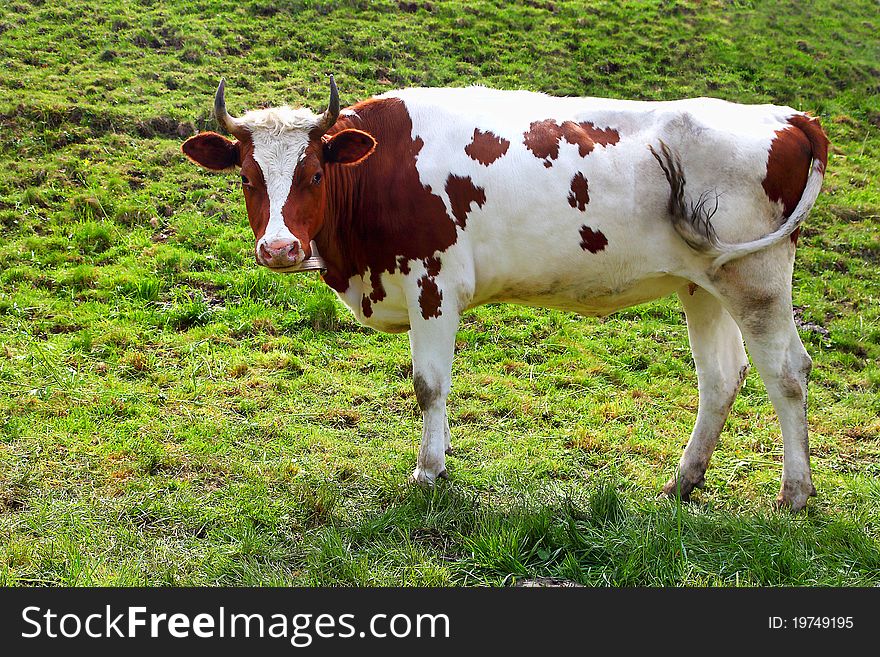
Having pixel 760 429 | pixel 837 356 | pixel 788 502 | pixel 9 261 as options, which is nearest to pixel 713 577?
pixel 788 502

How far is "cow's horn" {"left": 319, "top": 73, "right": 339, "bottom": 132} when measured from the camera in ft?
19.5

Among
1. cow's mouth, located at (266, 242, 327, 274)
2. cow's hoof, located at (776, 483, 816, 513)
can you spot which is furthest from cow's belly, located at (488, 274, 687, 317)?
cow's hoof, located at (776, 483, 816, 513)

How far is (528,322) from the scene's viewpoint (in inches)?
415

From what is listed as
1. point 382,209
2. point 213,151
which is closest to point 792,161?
point 382,209

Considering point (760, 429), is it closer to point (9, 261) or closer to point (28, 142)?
point (9, 261)

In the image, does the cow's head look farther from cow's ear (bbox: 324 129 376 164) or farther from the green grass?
the green grass

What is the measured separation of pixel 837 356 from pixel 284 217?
6.84 metres

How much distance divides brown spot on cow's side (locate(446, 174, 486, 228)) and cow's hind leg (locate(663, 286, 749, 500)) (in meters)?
1.79

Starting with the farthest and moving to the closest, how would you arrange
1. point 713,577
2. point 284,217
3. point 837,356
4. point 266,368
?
1. point 837,356
2. point 266,368
3. point 284,217
4. point 713,577

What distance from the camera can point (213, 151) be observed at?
637cm

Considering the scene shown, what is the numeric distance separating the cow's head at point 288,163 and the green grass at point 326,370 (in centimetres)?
183

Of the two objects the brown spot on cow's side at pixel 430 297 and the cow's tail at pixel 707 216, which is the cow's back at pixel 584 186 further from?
the brown spot on cow's side at pixel 430 297

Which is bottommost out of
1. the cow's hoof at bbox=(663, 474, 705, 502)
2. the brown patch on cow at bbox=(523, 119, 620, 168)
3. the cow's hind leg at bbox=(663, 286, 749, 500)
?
the cow's hoof at bbox=(663, 474, 705, 502)

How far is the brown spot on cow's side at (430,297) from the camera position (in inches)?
251
